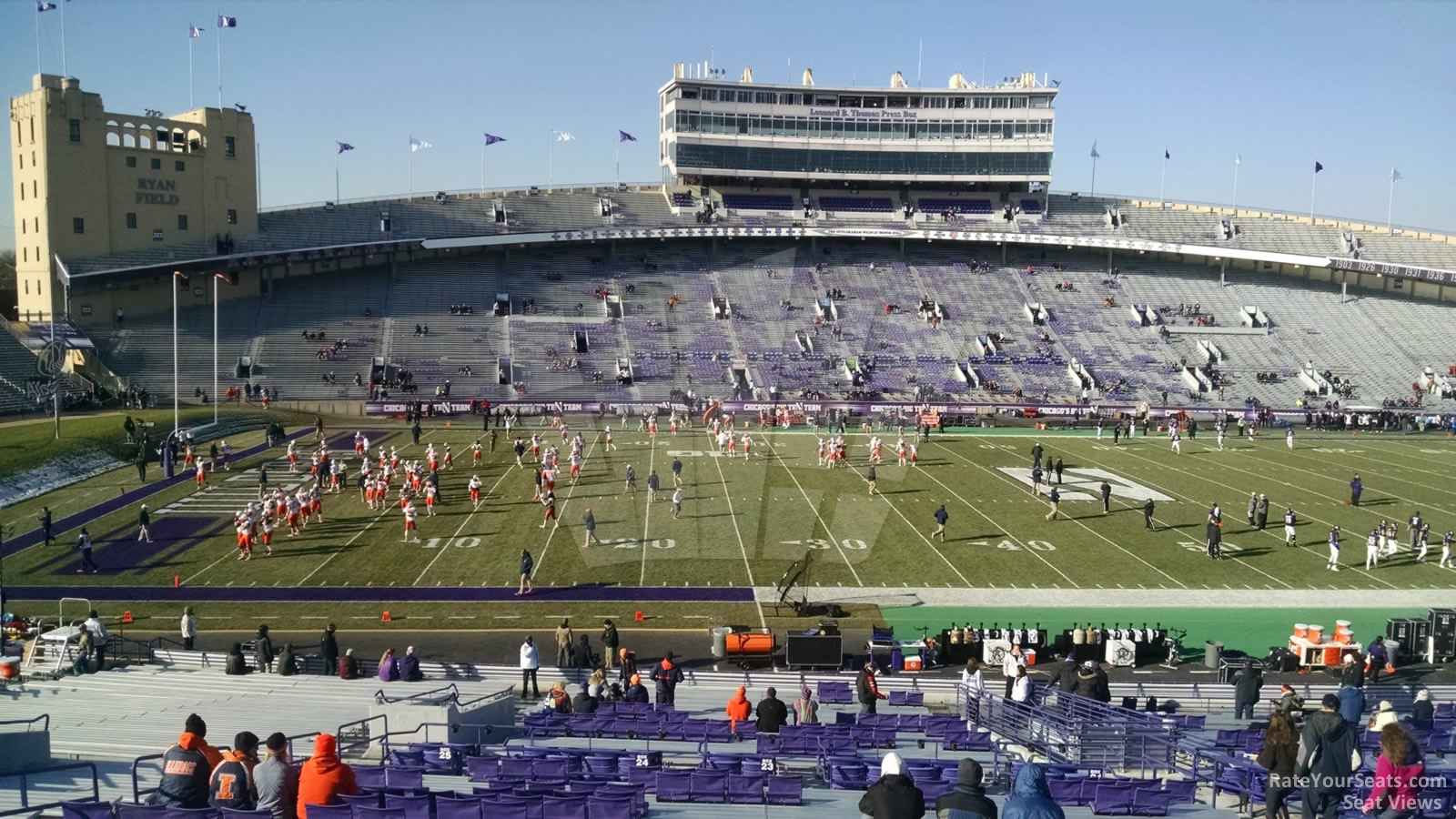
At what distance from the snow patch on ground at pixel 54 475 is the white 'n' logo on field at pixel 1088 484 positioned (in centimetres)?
2602

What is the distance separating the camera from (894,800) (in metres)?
6.19

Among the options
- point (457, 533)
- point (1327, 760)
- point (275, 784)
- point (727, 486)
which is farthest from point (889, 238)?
point (275, 784)

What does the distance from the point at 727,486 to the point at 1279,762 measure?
69.5 ft

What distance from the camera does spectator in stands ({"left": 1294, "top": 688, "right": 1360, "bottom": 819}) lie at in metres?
7.36

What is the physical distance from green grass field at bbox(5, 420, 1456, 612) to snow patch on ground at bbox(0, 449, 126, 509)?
777 millimetres

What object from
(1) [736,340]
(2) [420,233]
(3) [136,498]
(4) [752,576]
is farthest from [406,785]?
(2) [420,233]

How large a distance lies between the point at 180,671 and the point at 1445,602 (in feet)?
69.9

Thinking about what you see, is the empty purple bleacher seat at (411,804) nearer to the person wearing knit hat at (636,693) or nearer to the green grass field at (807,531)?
the person wearing knit hat at (636,693)

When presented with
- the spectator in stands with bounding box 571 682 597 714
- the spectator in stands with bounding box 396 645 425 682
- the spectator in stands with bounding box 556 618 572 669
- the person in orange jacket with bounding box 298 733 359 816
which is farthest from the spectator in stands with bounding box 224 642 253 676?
the person in orange jacket with bounding box 298 733 359 816

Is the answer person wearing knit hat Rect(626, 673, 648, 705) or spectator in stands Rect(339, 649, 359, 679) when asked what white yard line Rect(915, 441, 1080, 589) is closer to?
person wearing knit hat Rect(626, 673, 648, 705)

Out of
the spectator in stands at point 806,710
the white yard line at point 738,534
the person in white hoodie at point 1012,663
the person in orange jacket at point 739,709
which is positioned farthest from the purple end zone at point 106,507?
the person in white hoodie at point 1012,663

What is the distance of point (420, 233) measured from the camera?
5800cm

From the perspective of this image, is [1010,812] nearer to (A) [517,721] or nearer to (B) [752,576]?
(A) [517,721]

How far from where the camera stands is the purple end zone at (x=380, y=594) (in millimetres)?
19688
